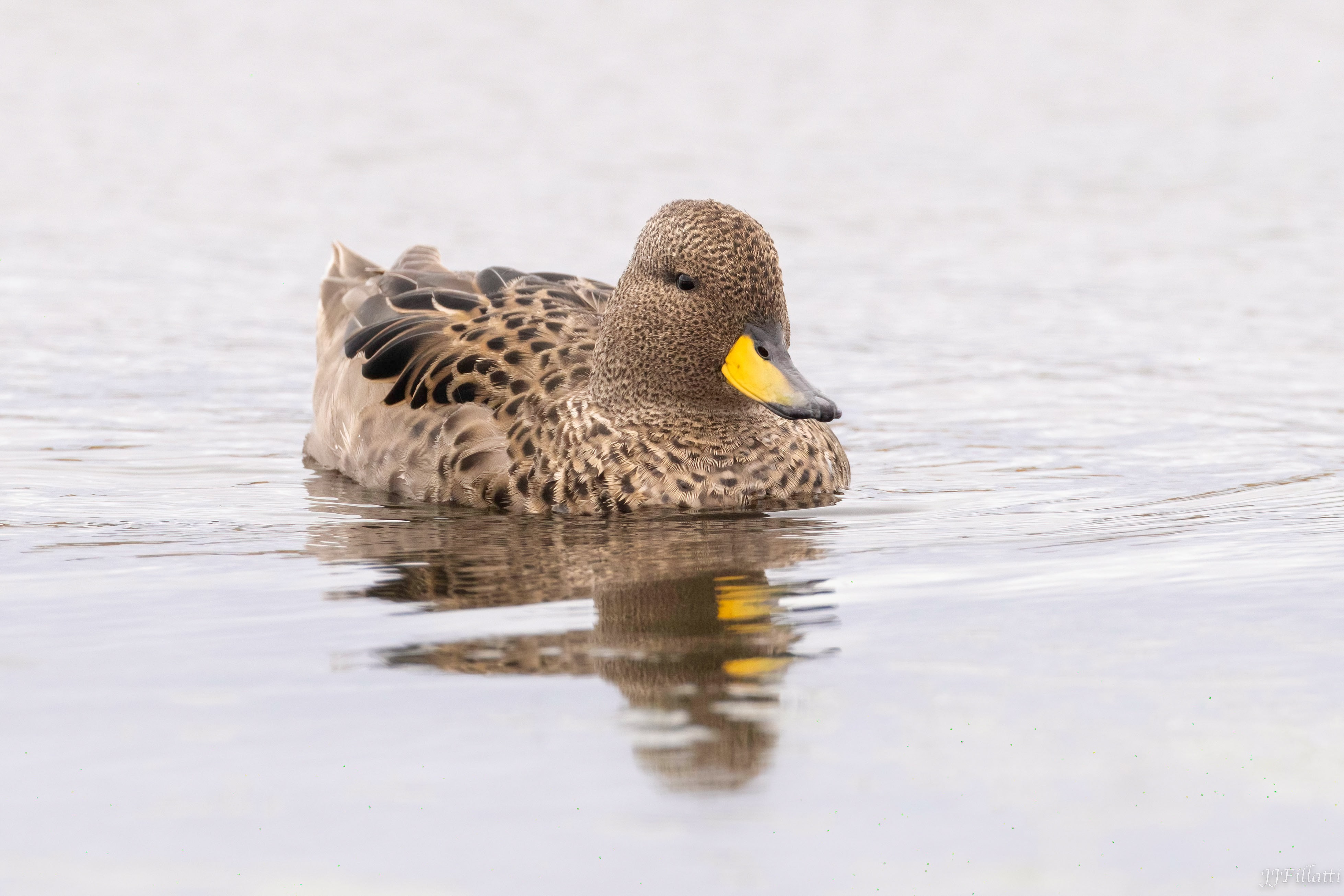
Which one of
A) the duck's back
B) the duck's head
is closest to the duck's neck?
the duck's head

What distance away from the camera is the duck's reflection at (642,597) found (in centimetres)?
491

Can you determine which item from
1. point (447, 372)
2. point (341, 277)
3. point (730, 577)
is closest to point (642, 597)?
point (730, 577)

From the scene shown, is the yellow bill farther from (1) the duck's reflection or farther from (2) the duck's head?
(1) the duck's reflection

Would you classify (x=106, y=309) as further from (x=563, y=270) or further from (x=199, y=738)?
(x=199, y=738)

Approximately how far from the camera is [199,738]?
191 inches

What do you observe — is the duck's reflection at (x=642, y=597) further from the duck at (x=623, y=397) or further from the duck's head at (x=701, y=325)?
the duck's head at (x=701, y=325)

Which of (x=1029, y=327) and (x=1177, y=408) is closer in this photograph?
(x=1177, y=408)

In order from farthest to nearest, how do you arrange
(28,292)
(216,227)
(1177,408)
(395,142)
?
(395,142), (216,227), (28,292), (1177,408)

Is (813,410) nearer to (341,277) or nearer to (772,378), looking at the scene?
(772,378)

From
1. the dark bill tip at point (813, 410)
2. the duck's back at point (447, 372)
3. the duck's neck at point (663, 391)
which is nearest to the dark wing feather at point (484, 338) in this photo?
the duck's back at point (447, 372)

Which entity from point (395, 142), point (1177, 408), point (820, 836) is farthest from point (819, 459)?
point (395, 142)

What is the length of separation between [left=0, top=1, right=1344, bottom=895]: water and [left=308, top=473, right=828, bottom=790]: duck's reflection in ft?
0.08

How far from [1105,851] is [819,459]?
14.8 ft

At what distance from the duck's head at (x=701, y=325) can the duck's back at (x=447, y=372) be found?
42cm
